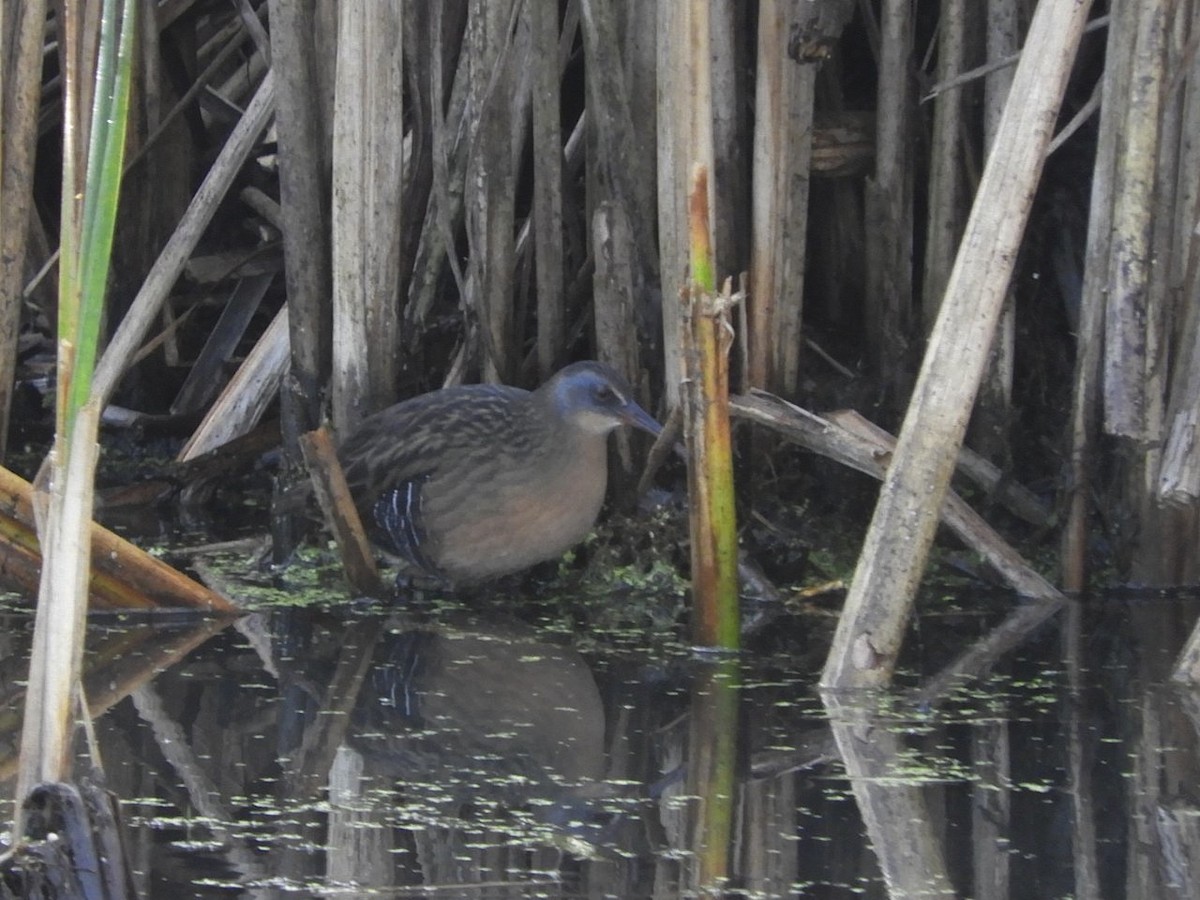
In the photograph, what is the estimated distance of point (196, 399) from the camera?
5238mm

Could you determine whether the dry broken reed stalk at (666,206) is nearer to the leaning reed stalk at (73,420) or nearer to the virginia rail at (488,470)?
the virginia rail at (488,470)

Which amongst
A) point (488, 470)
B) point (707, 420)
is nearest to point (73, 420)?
point (707, 420)

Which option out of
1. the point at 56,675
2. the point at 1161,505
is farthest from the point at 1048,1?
the point at 56,675

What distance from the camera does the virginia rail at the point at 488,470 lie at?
4.09 m

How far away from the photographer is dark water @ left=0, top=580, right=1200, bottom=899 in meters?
2.33

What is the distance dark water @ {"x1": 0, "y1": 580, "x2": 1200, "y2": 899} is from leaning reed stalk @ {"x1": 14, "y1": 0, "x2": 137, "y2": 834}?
0.29m

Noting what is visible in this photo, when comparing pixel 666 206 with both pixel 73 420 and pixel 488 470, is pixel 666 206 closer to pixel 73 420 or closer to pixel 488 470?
pixel 488 470

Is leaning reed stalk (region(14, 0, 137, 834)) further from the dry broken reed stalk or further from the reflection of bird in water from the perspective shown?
the dry broken reed stalk

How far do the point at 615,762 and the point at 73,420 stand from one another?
1.08 m

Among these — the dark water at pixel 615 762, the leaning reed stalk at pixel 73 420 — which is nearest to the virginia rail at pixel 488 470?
the dark water at pixel 615 762

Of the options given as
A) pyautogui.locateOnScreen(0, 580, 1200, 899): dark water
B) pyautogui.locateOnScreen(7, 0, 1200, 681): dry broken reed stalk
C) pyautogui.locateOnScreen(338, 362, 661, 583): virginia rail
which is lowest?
pyautogui.locateOnScreen(0, 580, 1200, 899): dark water

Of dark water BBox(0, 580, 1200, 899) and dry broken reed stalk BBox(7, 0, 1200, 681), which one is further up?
dry broken reed stalk BBox(7, 0, 1200, 681)

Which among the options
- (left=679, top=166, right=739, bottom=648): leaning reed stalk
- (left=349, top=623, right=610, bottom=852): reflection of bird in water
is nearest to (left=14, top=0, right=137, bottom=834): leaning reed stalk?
(left=349, top=623, right=610, bottom=852): reflection of bird in water

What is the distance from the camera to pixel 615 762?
2820mm
